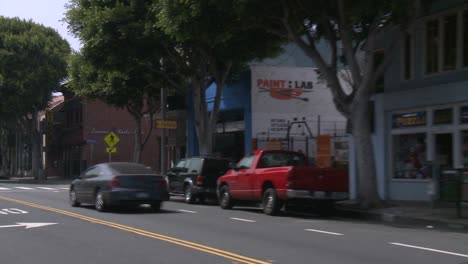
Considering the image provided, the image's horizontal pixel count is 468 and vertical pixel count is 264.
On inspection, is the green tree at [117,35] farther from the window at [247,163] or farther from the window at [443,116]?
the window at [443,116]

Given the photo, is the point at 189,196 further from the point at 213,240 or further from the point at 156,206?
the point at 213,240

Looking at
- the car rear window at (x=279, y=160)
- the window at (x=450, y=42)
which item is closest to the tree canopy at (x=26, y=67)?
the car rear window at (x=279, y=160)

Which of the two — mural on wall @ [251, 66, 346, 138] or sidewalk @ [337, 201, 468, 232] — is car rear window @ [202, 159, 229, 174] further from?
mural on wall @ [251, 66, 346, 138]

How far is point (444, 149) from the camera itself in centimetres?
1819

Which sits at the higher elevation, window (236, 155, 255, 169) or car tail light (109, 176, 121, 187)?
window (236, 155, 255, 169)

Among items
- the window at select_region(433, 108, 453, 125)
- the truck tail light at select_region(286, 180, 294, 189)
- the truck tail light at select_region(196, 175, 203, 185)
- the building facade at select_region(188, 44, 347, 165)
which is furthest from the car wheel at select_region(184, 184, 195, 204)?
the window at select_region(433, 108, 453, 125)

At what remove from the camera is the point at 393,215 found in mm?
15570

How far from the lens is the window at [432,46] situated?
18406 mm

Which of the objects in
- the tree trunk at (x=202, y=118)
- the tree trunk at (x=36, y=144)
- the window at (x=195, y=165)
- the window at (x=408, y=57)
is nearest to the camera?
the window at (x=408, y=57)

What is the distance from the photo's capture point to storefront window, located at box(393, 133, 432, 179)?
18.7 meters

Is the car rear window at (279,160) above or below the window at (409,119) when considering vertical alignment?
below

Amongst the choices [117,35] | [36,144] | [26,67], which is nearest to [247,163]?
[117,35]

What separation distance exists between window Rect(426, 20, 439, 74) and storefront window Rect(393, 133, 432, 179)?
2069 mm

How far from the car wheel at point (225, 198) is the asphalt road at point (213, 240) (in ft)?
7.42
